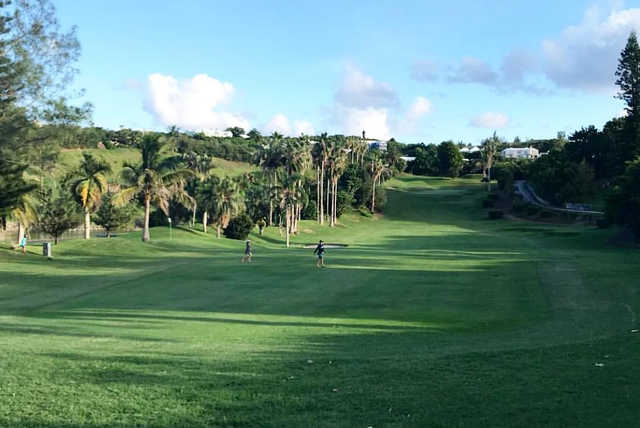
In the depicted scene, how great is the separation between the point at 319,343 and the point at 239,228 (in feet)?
214

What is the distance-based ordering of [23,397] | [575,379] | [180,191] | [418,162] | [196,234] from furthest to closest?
[418,162] → [196,234] → [180,191] → [575,379] → [23,397]

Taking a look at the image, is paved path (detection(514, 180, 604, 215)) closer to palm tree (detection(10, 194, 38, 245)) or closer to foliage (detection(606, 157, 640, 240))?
foliage (detection(606, 157, 640, 240))

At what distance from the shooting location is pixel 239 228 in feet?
264

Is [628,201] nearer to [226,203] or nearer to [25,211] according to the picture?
[226,203]

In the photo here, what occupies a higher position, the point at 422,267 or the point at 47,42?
the point at 47,42

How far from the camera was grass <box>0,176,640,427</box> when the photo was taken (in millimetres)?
9219

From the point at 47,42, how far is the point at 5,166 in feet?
31.6

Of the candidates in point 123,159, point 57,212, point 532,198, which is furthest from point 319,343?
point 123,159

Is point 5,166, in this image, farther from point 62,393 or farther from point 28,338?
point 62,393

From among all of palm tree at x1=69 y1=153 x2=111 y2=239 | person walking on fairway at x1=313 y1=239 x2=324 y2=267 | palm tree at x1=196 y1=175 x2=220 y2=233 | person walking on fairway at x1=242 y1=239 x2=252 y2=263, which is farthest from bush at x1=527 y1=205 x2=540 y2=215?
person walking on fairway at x1=313 y1=239 x2=324 y2=267

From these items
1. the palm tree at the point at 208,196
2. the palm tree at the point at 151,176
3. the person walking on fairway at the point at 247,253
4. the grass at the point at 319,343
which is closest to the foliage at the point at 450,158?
the palm tree at the point at 208,196

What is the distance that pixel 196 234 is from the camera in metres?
72.1

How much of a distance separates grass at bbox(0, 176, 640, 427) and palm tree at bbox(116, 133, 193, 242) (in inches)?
568

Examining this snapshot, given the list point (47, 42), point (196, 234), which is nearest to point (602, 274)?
point (47, 42)
